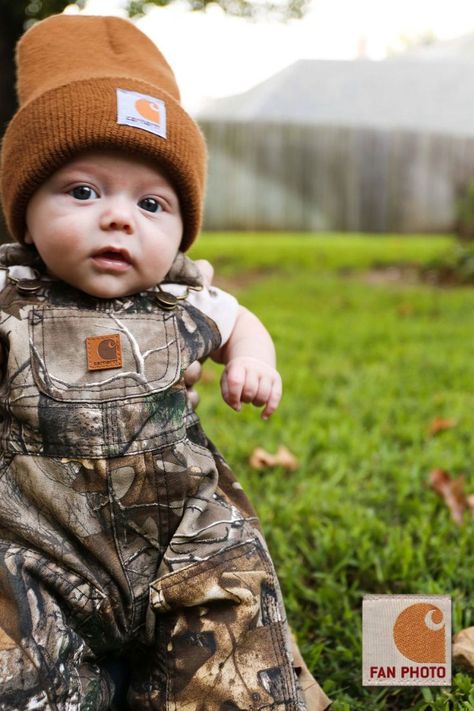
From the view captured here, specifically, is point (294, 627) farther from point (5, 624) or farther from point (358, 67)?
point (358, 67)

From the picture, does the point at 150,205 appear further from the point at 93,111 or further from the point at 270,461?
the point at 270,461

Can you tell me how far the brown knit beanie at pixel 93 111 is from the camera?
1.42 m

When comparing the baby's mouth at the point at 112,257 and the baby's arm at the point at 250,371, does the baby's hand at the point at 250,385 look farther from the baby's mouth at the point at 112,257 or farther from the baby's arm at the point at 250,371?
the baby's mouth at the point at 112,257

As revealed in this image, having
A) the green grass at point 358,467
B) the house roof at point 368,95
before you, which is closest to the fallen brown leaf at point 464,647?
the green grass at point 358,467

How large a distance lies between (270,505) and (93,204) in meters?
1.23

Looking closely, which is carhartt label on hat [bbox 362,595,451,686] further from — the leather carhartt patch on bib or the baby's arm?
the leather carhartt patch on bib

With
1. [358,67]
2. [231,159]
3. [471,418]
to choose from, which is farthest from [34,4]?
[358,67]

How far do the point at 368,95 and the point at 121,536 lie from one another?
745 inches

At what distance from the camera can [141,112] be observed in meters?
1.45

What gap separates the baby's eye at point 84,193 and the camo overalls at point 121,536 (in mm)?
194

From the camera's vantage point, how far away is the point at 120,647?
4.64 feet

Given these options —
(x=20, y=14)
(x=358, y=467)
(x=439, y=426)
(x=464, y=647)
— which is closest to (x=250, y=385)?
(x=464, y=647)

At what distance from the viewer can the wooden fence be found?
13.5 meters

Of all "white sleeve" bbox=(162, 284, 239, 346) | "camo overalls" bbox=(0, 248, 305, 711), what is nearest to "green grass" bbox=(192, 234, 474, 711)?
"camo overalls" bbox=(0, 248, 305, 711)
